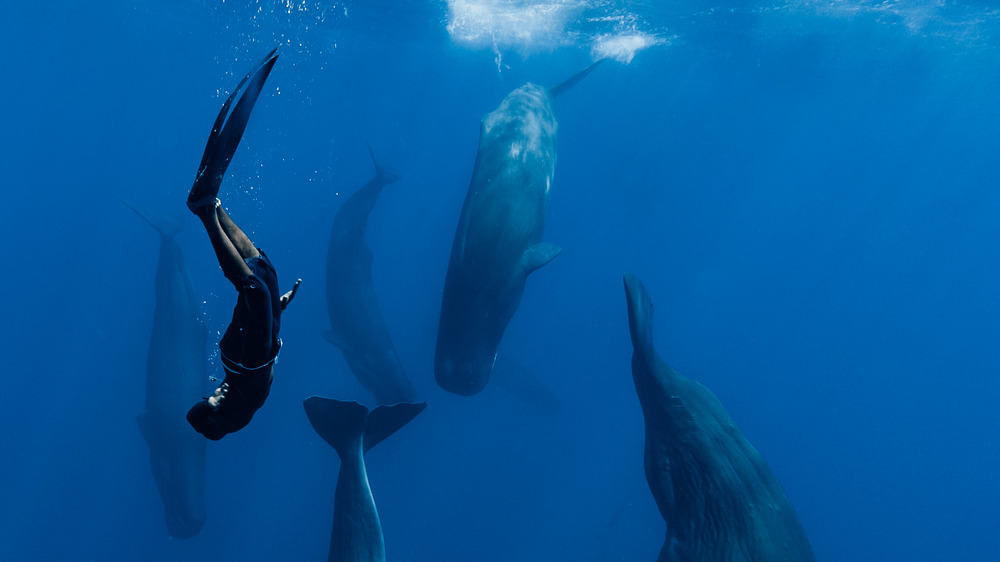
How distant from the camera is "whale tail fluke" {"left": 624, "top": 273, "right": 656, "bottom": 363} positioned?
7246 millimetres

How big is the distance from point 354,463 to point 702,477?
4472mm

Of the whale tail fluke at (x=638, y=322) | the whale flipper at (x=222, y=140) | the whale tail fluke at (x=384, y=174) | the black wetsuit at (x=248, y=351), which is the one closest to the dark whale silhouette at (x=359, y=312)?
the whale tail fluke at (x=384, y=174)

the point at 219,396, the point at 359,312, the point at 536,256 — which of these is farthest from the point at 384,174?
the point at 219,396

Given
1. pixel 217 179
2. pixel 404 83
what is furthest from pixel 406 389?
pixel 404 83

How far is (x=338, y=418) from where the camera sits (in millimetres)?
7613

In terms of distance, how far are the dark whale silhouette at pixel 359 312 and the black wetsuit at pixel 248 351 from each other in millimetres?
8222

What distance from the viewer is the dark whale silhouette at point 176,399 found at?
1156cm

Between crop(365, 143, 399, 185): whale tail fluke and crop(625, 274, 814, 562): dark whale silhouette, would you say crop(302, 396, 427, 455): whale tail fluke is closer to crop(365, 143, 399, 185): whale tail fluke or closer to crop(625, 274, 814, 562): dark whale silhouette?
crop(625, 274, 814, 562): dark whale silhouette

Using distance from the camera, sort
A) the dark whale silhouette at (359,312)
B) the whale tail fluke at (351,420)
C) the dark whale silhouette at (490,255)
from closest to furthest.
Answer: the whale tail fluke at (351,420) < the dark whale silhouette at (490,255) < the dark whale silhouette at (359,312)

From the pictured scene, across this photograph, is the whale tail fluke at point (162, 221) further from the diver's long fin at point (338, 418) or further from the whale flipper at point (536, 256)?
the whale flipper at point (536, 256)

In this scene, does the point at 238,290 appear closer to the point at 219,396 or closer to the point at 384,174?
the point at 219,396

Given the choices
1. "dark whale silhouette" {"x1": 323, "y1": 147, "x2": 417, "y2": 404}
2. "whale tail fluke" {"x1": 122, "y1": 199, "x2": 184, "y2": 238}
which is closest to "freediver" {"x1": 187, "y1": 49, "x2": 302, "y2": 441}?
"dark whale silhouette" {"x1": 323, "y1": 147, "x2": 417, "y2": 404}

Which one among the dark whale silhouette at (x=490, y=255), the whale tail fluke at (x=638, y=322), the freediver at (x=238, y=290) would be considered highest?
the dark whale silhouette at (x=490, y=255)

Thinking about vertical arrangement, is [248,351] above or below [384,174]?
below
